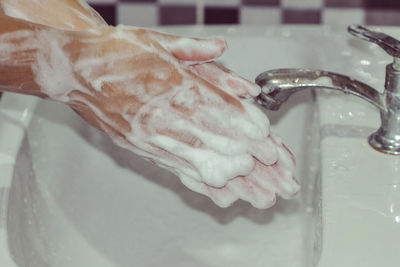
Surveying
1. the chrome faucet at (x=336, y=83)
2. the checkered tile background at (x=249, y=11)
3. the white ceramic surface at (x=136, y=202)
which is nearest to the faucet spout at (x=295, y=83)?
the chrome faucet at (x=336, y=83)

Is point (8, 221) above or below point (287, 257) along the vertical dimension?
above

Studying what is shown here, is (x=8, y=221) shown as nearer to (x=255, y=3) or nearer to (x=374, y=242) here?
(x=374, y=242)

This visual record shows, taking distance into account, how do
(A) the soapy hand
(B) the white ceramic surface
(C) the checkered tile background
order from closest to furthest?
(A) the soapy hand < (B) the white ceramic surface < (C) the checkered tile background

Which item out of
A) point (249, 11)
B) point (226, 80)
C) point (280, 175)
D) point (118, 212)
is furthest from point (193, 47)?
point (249, 11)

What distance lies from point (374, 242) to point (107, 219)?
14.5 inches

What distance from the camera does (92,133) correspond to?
1017mm

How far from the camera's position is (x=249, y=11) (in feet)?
4.15

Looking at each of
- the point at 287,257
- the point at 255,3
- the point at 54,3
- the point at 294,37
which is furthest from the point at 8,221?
the point at 255,3

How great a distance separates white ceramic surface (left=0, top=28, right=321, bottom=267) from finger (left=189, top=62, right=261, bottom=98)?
0.54ft

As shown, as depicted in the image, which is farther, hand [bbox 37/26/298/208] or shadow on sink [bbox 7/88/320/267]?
shadow on sink [bbox 7/88/320/267]

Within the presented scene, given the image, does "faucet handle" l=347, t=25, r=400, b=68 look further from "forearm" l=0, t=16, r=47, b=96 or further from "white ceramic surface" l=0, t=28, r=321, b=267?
"forearm" l=0, t=16, r=47, b=96

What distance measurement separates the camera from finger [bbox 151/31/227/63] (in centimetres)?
74

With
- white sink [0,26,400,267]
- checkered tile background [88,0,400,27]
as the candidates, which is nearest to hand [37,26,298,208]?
white sink [0,26,400,267]

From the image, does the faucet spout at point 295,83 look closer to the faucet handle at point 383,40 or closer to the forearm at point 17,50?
the faucet handle at point 383,40
